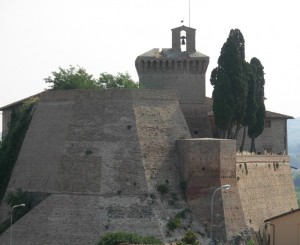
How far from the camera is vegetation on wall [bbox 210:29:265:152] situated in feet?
196

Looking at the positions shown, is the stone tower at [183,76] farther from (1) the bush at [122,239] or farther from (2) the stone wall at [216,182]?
(1) the bush at [122,239]

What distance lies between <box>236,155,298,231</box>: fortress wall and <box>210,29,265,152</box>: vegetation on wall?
3025 mm

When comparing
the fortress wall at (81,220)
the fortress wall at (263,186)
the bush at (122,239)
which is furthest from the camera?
the fortress wall at (263,186)

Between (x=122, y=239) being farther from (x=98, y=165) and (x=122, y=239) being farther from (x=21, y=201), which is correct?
(x=21, y=201)

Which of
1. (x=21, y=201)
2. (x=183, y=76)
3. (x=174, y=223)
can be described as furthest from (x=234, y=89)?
(x=21, y=201)

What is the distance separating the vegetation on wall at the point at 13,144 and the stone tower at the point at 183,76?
28.8ft

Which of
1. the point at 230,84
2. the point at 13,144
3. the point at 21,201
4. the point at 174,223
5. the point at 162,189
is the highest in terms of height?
the point at 230,84

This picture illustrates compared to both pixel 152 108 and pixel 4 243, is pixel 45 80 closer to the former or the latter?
pixel 152 108

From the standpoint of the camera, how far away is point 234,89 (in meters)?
60.2

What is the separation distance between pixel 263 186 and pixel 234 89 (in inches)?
297

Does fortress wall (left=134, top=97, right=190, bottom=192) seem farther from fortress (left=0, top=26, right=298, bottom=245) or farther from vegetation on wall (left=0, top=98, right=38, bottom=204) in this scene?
vegetation on wall (left=0, top=98, right=38, bottom=204)

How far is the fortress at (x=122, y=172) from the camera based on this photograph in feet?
167

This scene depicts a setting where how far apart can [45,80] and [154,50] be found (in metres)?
8.63

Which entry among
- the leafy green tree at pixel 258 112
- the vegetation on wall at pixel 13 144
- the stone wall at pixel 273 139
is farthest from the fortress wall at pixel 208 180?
the stone wall at pixel 273 139
